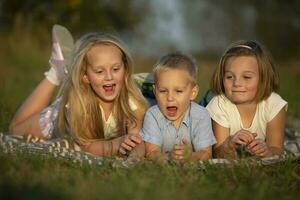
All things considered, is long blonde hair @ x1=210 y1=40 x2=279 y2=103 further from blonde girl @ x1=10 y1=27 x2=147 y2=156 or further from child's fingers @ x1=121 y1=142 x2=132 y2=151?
child's fingers @ x1=121 y1=142 x2=132 y2=151

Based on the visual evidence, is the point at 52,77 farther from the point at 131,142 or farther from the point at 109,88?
the point at 131,142

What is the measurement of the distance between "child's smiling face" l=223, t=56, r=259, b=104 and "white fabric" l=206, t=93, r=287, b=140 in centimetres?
11

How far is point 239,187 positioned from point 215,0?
1684 centimetres

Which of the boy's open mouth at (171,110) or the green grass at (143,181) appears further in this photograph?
the boy's open mouth at (171,110)

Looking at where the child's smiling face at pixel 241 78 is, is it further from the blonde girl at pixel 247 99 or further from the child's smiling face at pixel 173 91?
the child's smiling face at pixel 173 91

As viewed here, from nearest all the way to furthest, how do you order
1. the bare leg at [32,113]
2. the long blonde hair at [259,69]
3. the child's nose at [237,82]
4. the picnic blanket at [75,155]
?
the picnic blanket at [75,155] → the child's nose at [237,82] → the long blonde hair at [259,69] → the bare leg at [32,113]

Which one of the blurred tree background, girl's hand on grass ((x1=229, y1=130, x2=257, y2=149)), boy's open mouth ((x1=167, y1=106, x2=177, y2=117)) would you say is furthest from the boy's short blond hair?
the blurred tree background

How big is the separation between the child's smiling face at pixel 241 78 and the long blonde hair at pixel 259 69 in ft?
0.14

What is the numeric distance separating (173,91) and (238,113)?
63 centimetres

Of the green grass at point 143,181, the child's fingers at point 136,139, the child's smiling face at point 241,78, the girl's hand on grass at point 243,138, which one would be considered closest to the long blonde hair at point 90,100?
the child's fingers at point 136,139

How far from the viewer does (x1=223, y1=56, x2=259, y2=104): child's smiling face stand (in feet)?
13.4

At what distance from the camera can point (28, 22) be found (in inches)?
479

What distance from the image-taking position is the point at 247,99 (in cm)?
415

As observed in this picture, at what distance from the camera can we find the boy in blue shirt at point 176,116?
389 cm
